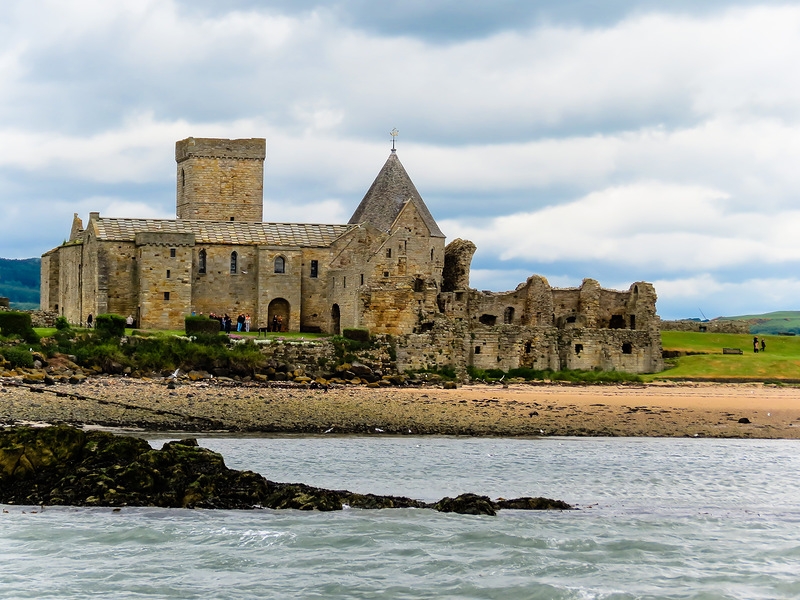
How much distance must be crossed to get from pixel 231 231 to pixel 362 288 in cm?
877

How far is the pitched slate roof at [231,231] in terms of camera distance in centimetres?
4950

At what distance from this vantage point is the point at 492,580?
15938 millimetres

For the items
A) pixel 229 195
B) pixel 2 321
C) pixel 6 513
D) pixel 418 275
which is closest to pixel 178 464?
pixel 6 513

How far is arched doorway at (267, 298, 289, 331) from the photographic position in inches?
1982

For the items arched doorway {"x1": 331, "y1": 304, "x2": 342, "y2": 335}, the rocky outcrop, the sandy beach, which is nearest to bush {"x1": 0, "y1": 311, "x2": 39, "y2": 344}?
the sandy beach

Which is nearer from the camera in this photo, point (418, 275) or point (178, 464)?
point (178, 464)

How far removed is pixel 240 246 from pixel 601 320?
1476 centimetres

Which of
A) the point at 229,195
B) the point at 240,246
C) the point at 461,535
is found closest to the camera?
the point at 461,535

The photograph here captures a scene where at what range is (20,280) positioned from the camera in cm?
14225

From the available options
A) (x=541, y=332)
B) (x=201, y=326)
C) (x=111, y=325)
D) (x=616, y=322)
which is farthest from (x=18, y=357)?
(x=616, y=322)

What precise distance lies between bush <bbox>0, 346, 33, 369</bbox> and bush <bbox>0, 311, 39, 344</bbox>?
9.11 ft

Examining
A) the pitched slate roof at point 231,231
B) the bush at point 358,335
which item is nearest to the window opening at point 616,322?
the pitched slate roof at point 231,231

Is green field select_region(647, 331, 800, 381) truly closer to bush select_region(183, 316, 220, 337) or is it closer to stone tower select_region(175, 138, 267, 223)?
bush select_region(183, 316, 220, 337)

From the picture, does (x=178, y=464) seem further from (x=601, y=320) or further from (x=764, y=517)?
(x=601, y=320)
